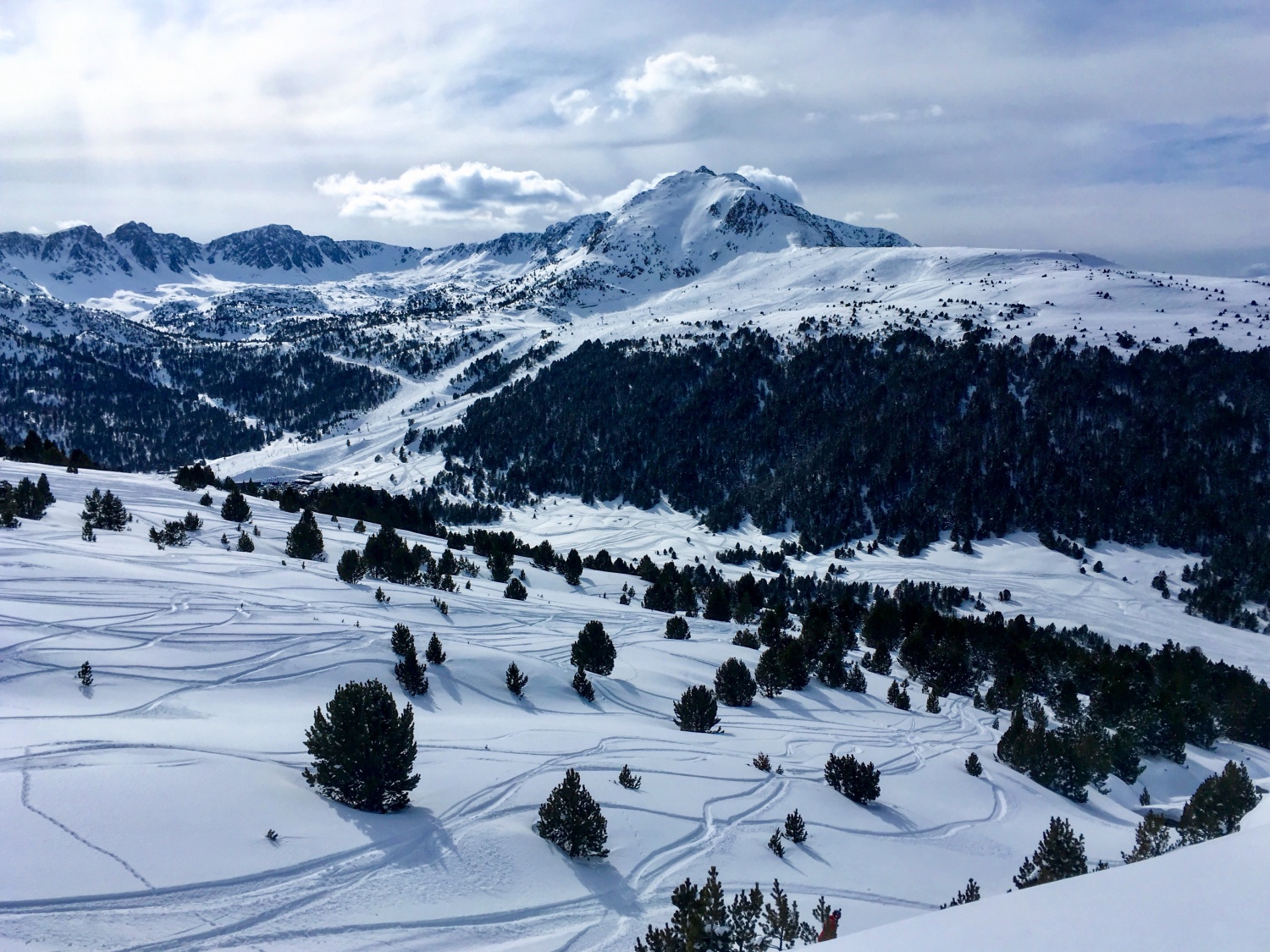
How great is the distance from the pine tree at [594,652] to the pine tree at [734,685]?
5.04 metres

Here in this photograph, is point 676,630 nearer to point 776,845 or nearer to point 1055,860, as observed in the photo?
point 776,845

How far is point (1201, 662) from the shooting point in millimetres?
49344

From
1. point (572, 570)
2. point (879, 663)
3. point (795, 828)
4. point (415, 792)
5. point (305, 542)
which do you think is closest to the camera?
point (415, 792)

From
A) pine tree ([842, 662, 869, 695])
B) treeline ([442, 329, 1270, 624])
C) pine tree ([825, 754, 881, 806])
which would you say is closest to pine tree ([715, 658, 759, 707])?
pine tree ([842, 662, 869, 695])

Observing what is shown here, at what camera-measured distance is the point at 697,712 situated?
24125 mm

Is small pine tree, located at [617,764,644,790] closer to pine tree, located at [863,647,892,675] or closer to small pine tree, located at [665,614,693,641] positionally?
small pine tree, located at [665,614,693,641]

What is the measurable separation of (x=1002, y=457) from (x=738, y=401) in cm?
5521

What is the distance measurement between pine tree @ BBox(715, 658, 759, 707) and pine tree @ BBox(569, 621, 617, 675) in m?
5.04

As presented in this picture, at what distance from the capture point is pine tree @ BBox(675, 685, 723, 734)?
79.2 ft

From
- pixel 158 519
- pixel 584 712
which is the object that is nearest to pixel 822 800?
pixel 584 712

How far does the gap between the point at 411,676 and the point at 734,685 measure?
14175mm

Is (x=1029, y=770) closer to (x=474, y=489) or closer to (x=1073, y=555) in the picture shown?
(x=1073, y=555)

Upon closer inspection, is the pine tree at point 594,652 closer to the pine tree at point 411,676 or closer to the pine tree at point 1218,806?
the pine tree at point 411,676

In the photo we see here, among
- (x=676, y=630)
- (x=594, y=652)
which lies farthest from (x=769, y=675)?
(x=594, y=652)
